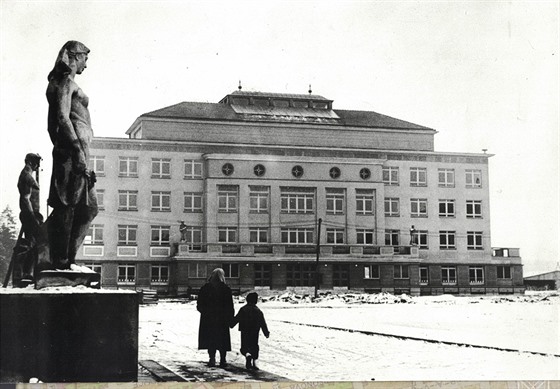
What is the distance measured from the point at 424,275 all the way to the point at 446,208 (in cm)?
44

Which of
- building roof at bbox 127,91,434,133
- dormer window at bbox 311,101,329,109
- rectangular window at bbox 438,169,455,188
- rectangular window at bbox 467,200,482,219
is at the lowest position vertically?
rectangular window at bbox 467,200,482,219

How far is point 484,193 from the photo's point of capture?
432 cm

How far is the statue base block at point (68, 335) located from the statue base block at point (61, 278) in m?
0.04

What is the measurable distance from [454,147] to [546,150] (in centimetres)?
73

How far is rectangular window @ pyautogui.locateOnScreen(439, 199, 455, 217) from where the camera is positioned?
4164 millimetres

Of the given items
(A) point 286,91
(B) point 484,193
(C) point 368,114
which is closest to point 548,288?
(B) point 484,193

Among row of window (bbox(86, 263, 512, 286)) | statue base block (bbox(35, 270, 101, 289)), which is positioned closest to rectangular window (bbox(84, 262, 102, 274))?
row of window (bbox(86, 263, 512, 286))

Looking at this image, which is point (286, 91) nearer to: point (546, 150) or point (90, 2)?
point (90, 2)

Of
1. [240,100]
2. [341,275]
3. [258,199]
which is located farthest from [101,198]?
[341,275]

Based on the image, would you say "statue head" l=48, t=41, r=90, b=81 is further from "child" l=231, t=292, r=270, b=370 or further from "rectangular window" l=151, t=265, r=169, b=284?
"child" l=231, t=292, r=270, b=370

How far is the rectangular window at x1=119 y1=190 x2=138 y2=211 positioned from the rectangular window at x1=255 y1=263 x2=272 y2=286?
80cm

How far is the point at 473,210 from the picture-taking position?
168 inches

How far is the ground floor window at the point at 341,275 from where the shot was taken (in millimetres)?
4086

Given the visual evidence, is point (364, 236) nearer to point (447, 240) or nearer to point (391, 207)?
point (391, 207)
